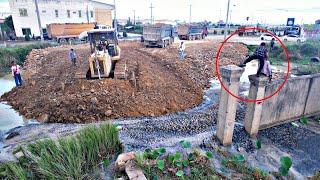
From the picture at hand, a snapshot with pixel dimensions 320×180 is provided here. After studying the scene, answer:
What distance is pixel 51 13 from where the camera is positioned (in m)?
33.2

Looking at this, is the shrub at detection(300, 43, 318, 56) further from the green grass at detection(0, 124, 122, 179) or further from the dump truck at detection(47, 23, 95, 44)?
the dump truck at detection(47, 23, 95, 44)

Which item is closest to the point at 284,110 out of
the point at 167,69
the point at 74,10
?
the point at 167,69

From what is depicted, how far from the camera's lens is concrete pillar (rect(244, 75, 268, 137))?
19.4 feet

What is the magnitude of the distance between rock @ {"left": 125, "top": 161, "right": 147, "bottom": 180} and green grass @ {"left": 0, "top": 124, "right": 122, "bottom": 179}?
0.68 meters

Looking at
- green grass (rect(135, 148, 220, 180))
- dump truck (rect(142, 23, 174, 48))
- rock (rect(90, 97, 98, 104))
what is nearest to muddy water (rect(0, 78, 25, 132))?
rock (rect(90, 97, 98, 104))

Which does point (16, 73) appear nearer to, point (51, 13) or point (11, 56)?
point (11, 56)

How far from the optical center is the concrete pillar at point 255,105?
590 centimetres

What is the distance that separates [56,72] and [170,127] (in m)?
9.30

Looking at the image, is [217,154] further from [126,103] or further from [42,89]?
[42,89]

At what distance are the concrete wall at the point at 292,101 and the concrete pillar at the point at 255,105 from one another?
0.32 metres

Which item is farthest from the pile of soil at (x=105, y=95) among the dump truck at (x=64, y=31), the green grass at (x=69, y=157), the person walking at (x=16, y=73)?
the dump truck at (x=64, y=31)

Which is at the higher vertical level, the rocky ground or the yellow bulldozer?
the yellow bulldozer

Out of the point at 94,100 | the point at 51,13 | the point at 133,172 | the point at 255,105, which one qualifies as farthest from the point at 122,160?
the point at 51,13

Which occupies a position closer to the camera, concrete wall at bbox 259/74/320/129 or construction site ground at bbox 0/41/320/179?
construction site ground at bbox 0/41/320/179
